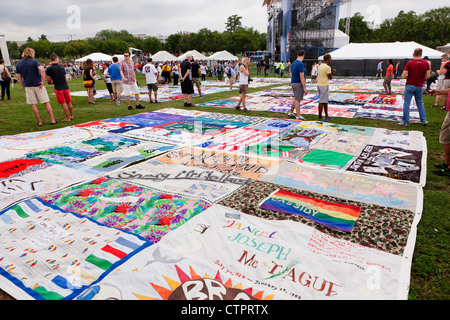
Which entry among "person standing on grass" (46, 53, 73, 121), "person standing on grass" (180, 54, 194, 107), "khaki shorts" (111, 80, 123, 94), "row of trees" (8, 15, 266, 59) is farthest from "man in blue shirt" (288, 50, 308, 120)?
"row of trees" (8, 15, 266, 59)

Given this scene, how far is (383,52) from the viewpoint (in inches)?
934

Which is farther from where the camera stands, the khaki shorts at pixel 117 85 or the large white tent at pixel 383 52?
the large white tent at pixel 383 52

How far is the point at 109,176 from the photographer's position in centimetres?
432

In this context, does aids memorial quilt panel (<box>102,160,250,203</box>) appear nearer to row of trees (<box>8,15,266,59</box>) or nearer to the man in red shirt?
the man in red shirt

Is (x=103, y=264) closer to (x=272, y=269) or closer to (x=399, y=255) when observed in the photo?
(x=272, y=269)

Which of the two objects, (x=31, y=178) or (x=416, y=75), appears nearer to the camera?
(x=31, y=178)

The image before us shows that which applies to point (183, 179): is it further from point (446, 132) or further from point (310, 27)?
point (310, 27)

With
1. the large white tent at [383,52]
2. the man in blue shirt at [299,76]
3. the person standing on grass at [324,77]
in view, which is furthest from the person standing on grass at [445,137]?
the large white tent at [383,52]

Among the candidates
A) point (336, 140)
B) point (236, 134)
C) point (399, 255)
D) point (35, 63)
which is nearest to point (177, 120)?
point (236, 134)

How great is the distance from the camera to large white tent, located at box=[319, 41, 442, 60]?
22.7 m

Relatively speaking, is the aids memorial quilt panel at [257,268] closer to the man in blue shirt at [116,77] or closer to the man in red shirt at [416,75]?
the man in red shirt at [416,75]

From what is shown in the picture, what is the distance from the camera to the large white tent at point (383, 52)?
22688 millimetres

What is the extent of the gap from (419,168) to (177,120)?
19.5 ft

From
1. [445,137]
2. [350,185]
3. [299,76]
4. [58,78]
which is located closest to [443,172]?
[445,137]
